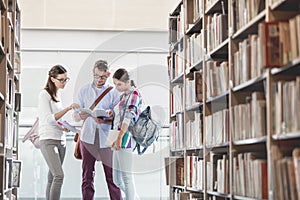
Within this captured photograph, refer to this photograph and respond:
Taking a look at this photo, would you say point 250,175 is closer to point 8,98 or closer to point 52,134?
point 8,98

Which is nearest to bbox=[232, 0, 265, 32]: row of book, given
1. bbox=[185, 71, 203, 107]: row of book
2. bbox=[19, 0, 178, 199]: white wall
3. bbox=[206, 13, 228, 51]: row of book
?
bbox=[206, 13, 228, 51]: row of book

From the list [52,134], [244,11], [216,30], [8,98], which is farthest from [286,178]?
[52,134]

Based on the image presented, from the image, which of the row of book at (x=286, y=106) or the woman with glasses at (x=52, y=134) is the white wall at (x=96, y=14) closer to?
the woman with glasses at (x=52, y=134)

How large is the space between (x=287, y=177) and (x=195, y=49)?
228 cm

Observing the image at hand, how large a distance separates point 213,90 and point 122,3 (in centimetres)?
338

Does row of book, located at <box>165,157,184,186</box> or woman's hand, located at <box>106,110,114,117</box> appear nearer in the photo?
row of book, located at <box>165,157,184,186</box>

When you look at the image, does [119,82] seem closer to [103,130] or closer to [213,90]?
[103,130]

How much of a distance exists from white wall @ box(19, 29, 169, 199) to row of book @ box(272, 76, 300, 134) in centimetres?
425

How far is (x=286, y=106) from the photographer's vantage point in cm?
276

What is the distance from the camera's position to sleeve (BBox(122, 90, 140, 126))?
538 centimetres

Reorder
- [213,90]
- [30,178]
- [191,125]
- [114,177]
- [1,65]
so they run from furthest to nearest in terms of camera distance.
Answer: [30,178] → [114,177] → [191,125] → [1,65] → [213,90]

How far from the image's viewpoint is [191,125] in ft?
16.3

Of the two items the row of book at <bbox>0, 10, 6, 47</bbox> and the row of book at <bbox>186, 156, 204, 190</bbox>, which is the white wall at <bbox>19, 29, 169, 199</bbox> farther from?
the row of book at <bbox>0, 10, 6, 47</bbox>

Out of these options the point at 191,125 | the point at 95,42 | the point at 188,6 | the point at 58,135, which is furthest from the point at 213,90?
the point at 95,42
